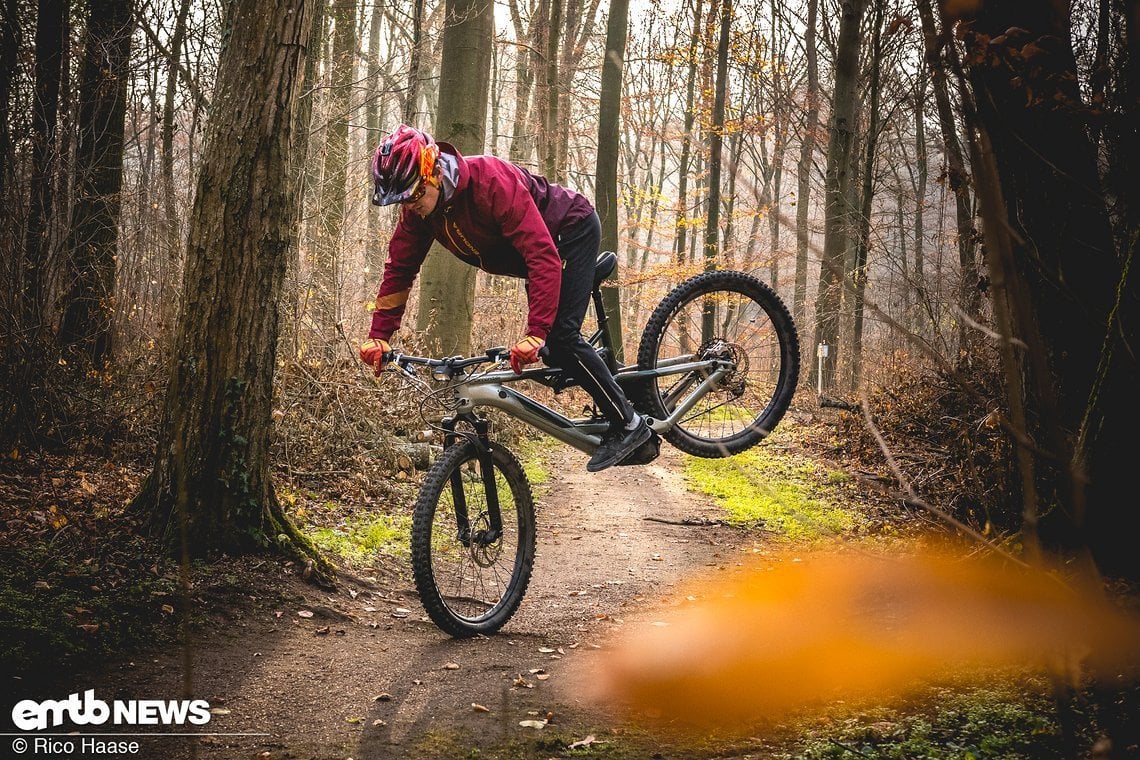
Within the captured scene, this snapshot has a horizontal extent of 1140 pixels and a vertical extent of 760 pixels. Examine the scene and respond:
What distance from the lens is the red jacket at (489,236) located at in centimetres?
438

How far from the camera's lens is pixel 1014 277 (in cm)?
132

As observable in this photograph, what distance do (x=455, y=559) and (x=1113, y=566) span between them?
130 inches

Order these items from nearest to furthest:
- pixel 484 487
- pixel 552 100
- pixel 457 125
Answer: pixel 484 487
pixel 457 125
pixel 552 100

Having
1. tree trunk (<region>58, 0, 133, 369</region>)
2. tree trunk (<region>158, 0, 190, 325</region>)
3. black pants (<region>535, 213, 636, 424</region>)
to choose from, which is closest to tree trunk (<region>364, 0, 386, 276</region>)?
tree trunk (<region>158, 0, 190, 325</region>)

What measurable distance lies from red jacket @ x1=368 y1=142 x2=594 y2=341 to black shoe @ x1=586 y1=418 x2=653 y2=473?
936mm

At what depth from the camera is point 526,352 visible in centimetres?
427

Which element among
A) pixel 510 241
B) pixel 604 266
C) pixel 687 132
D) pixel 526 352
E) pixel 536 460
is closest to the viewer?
pixel 526 352

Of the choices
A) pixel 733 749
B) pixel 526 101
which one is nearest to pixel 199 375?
pixel 733 749

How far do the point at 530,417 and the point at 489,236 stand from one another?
1.10 m

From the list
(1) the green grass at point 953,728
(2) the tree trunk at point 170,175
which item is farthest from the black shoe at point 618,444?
(2) the tree trunk at point 170,175

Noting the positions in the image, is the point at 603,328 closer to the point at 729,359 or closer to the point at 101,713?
the point at 729,359

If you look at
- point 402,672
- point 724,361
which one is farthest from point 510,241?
point 402,672

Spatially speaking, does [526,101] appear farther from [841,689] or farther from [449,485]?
[841,689]

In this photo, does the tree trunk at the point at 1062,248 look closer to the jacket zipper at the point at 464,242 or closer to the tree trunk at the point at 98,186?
the jacket zipper at the point at 464,242
